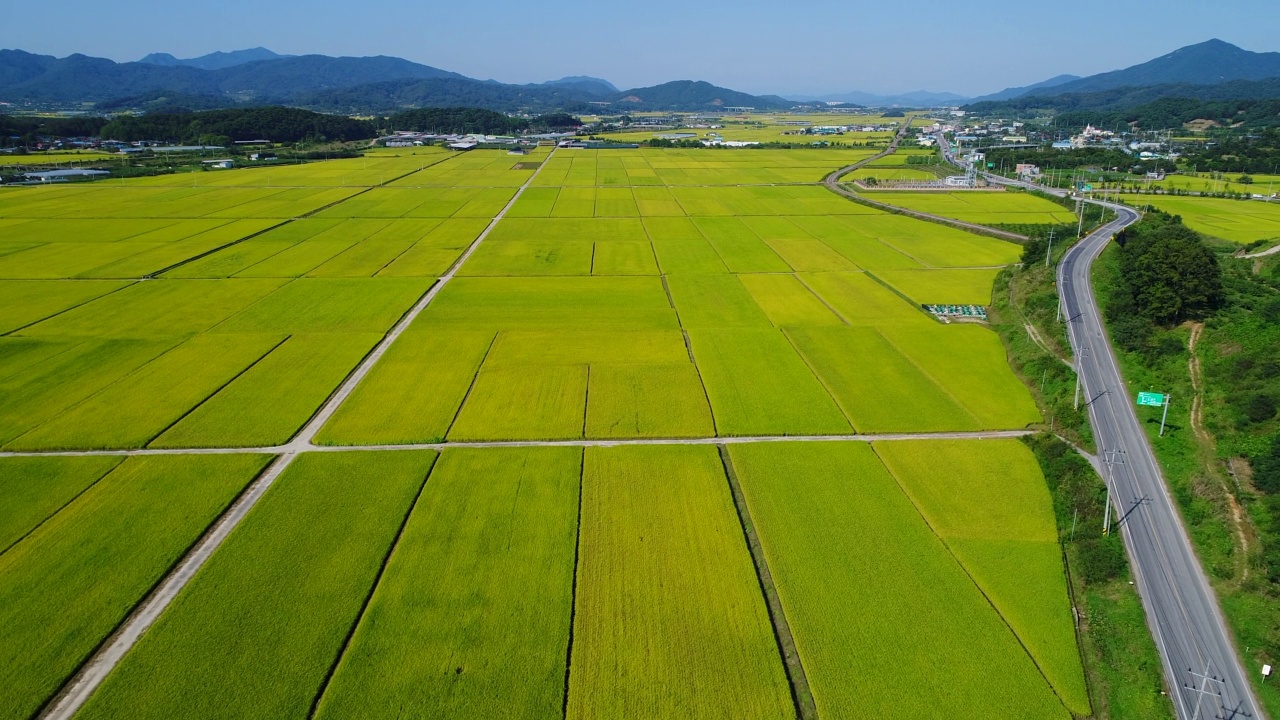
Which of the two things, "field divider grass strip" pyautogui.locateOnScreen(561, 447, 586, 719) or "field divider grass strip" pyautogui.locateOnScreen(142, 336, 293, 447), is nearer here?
"field divider grass strip" pyautogui.locateOnScreen(561, 447, 586, 719)

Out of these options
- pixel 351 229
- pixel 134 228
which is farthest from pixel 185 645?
pixel 134 228

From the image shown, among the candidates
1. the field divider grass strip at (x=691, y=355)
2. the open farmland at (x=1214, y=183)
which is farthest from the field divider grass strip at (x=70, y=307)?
the open farmland at (x=1214, y=183)

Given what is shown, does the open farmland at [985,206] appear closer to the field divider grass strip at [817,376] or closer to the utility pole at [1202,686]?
the field divider grass strip at [817,376]

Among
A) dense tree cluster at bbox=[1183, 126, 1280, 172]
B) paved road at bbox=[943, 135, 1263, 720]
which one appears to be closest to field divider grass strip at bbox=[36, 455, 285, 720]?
paved road at bbox=[943, 135, 1263, 720]

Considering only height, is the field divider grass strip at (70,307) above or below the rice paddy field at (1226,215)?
below

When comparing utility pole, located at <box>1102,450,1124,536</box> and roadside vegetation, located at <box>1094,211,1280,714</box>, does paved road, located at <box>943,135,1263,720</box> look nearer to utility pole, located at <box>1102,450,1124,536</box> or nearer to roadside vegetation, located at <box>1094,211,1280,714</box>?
utility pole, located at <box>1102,450,1124,536</box>
